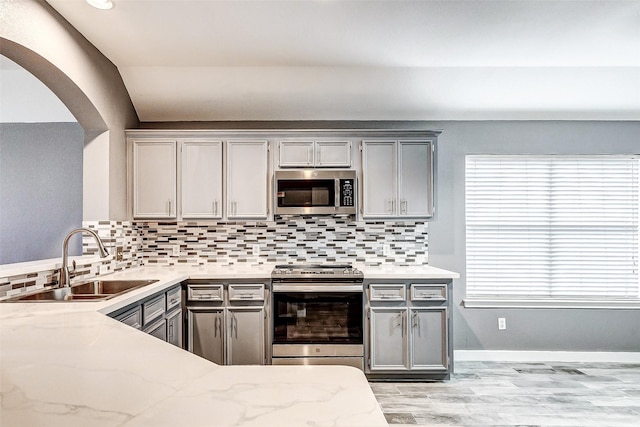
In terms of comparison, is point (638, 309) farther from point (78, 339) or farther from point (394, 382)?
point (78, 339)

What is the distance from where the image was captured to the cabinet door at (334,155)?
3703mm

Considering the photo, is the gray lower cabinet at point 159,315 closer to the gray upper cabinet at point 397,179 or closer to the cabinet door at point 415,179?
the gray upper cabinet at point 397,179

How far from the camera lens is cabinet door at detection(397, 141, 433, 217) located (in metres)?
3.69

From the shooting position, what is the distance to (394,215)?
371cm

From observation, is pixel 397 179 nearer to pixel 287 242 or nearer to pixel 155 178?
pixel 287 242

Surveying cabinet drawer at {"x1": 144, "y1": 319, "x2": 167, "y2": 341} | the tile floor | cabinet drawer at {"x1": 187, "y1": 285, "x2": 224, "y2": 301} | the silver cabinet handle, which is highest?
cabinet drawer at {"x1": 187, "y1": 285, "x2": 224, "y2": 301}

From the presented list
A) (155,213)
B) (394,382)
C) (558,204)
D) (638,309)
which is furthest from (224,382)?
(638,309)

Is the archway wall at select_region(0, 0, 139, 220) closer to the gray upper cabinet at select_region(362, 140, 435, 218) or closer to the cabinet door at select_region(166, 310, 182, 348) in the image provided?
the cabinet door at select_region(166, 310, 182, 348)

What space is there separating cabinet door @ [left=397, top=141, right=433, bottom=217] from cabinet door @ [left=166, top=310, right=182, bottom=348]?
215cm

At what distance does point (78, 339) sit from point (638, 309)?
192 inches

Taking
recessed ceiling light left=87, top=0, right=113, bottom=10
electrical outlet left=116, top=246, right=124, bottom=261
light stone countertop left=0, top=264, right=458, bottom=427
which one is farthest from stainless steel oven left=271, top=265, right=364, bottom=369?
recessed ceiling light left=87, top=0, right=113, bottom=10

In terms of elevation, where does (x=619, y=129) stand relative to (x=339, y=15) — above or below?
below

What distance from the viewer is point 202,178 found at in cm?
370

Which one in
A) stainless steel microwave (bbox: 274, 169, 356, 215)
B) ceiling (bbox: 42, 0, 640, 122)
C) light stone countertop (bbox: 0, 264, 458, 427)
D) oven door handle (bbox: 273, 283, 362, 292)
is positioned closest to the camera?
light stone countertop (bbox: 0, 264, 458, 427)
